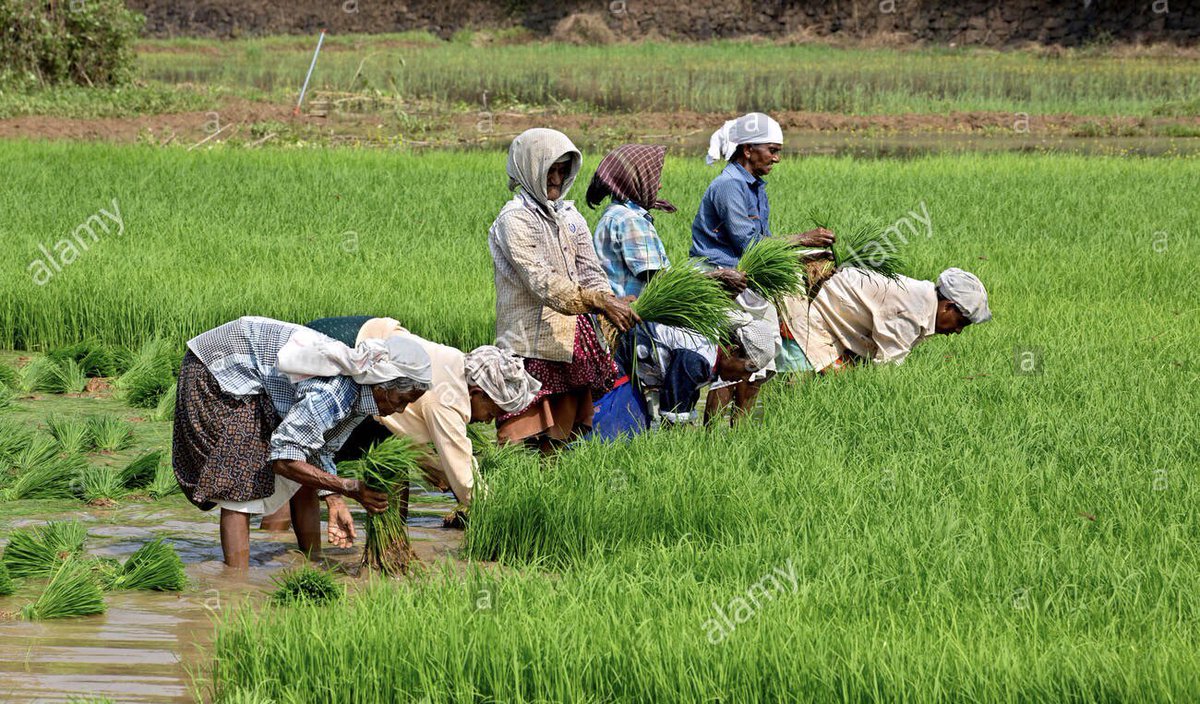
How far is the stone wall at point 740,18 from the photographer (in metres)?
30.9

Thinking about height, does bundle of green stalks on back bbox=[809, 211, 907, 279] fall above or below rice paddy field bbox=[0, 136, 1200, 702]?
above

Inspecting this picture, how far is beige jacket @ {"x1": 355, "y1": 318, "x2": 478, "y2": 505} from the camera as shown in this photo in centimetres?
450

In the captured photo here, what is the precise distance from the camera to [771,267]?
5.62 metres

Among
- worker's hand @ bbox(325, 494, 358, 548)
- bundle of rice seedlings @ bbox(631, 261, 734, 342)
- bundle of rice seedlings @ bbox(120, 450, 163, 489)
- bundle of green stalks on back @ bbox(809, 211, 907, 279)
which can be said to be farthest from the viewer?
bundle of green stalks on back @ bbox(809, 211, 907, 279)

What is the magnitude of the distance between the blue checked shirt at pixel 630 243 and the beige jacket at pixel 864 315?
844 millimetres

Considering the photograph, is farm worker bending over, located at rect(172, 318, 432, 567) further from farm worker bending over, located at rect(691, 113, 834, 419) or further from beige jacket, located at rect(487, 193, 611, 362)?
farm worker bending over, located at rect(691, 113, 834, 419)

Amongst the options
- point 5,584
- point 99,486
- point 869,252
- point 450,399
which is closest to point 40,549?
point 5,584

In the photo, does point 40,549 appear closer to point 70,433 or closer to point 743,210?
point 70,433

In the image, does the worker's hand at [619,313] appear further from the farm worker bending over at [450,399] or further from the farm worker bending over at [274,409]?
the farm worker bending over at [274,409]

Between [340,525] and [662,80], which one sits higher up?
[340,525]

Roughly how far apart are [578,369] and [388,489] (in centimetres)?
102

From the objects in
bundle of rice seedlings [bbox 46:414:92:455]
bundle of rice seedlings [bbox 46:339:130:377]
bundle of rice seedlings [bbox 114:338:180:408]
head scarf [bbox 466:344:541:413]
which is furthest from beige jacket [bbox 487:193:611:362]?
bundle of rice seedlings [bbox 46:339:130:377]

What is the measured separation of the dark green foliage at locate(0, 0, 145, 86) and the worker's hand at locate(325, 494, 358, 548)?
633 inches
